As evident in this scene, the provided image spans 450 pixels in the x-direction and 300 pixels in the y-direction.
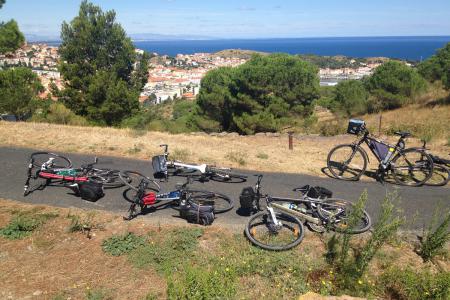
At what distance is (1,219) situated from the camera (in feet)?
21.7

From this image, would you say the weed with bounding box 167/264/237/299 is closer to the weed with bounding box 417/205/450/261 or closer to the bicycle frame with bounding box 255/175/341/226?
the bicycle frame with bounding box 255/175/341/226

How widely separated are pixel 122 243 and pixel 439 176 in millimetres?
7980

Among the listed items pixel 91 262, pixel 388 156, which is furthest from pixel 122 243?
pixel 388 156

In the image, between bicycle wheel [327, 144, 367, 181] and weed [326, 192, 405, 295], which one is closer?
weed [326, 192, 405, 295]

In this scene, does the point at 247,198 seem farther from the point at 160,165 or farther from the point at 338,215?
the point at 160,165

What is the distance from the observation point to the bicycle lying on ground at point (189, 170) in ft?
27.5

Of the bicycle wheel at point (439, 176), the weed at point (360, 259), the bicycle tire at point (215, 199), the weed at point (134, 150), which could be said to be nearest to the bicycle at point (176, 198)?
the bicycle tire at point (215, 199)

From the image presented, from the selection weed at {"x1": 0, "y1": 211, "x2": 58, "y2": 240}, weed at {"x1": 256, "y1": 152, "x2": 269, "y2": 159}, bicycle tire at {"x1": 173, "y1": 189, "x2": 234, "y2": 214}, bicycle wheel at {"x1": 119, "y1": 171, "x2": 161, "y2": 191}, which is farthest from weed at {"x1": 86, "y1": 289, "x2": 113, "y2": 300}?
weed at {"x1": 256, "y1": 152, "x2": 269, "y2": 159}

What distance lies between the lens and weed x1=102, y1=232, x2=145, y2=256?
5.76 meters

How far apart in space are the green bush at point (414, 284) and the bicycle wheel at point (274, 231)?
1.37m

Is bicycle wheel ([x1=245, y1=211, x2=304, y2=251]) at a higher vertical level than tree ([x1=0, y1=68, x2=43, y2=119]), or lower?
lower

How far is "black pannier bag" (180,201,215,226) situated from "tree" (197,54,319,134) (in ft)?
54.6

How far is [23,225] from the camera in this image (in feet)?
20.7

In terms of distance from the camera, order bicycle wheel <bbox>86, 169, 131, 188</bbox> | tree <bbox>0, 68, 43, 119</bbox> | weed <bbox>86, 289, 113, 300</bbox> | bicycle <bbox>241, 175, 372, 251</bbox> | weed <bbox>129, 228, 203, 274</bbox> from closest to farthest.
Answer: weed <bbox>86, 289, 113, 300</bbox> < weed <bbox>129, 228, 203, 274</bbox> < bicycle <bbox>241, 175, 372, 251</bbox> < bicycle wheel <bbox>86, 169, 131, 188</bbox> < tree <bbox>0, 68, 43, 119</bbox>
